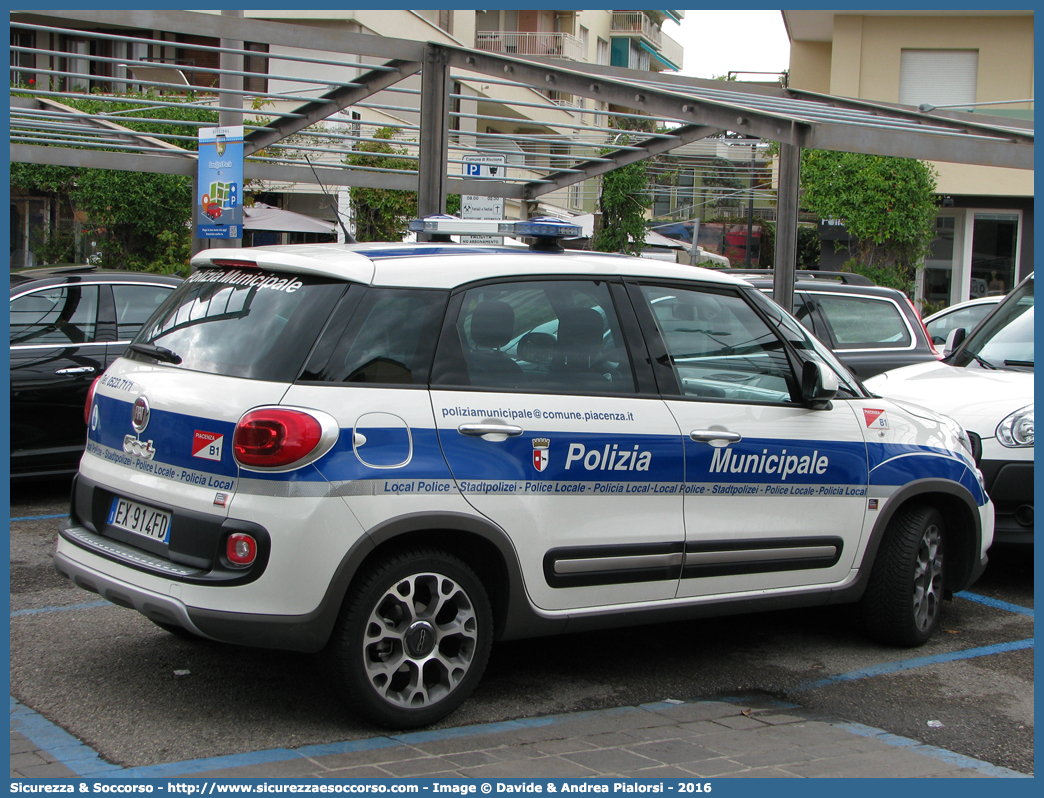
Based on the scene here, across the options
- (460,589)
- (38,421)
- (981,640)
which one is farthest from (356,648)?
(38,421)

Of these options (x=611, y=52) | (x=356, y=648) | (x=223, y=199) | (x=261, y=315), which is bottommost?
(x=356, y=648)

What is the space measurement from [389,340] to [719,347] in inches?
64.8

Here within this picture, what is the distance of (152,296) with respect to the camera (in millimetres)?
8797

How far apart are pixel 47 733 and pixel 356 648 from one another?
1.18m

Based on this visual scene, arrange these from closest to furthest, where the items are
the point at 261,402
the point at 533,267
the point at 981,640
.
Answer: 1. the point at 261,402
2. the point at 533,267
3. the point at 981,640

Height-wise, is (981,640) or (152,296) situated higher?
(152,296)

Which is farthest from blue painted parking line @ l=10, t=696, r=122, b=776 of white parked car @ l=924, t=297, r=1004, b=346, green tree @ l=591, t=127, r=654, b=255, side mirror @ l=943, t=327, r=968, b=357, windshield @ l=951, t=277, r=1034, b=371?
green tree @ l=591, t=127, r=654, b=255

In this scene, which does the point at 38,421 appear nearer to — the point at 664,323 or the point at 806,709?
the point at 664,323

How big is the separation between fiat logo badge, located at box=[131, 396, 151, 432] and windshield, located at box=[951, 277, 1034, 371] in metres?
5.78

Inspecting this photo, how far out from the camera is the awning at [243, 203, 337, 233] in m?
17.3

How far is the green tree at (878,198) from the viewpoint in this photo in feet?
83.9

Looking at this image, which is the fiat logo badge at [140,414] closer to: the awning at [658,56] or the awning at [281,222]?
the awning at [281,222]

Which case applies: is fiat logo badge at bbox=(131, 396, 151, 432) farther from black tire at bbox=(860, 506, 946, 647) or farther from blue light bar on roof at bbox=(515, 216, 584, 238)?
black tire at bbox=(860, 506, 946, 647)

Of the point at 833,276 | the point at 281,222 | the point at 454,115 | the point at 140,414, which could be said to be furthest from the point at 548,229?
the point at 281,222
